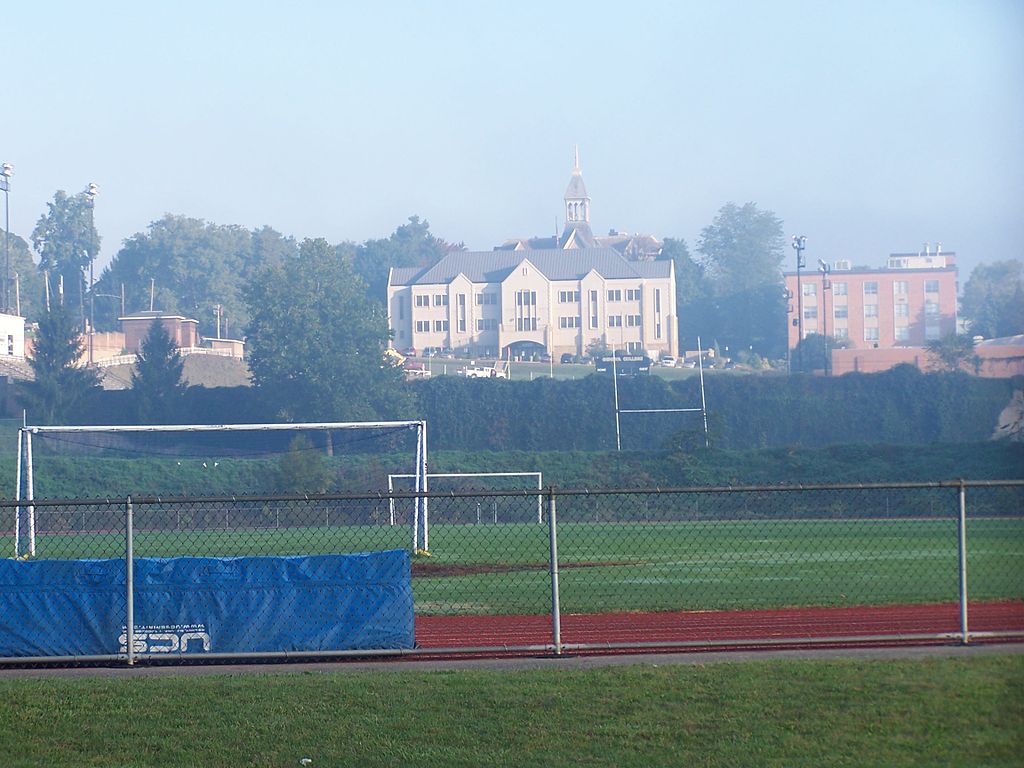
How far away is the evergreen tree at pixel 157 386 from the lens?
73.2 metres

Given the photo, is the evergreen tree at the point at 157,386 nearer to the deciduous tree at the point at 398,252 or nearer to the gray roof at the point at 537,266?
the gray roof at the point at 537,266

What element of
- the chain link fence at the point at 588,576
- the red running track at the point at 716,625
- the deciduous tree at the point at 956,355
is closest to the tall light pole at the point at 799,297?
the deciduous tree at the point at 956,355

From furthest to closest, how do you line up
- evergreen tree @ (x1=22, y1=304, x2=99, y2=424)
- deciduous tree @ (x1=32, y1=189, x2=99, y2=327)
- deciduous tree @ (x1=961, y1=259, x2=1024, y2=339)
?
deciduous tree @ (x1=32, y1=189, x2=99, y2=327), deciduous tree @ (x1=961, y1=259, x2=1024, y2=339), evergreen tree @ (x1=22, y1=304, x2=99, y2=424)

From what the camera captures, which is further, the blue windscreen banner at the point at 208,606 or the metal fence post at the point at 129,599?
the blue windscreen banner at the point at 208,606

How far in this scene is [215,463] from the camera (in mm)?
55312

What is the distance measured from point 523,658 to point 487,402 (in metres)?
61.4

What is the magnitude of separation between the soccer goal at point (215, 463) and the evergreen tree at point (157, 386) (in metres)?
9.80

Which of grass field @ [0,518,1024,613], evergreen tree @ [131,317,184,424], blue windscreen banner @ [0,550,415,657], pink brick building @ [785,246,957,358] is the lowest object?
grass field @ [0,518,1024,613]

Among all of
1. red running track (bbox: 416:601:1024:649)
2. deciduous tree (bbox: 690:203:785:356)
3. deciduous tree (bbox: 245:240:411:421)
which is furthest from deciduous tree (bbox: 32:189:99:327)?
red running track (bbox: 416:601:1024:649)

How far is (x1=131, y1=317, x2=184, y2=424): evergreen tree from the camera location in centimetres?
7325

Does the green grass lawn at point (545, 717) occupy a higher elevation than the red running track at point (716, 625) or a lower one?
higher

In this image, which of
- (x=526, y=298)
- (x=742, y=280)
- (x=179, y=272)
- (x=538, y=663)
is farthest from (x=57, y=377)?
(x=742, y=280)

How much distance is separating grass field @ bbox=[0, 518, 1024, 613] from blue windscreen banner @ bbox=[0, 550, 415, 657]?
519 cm

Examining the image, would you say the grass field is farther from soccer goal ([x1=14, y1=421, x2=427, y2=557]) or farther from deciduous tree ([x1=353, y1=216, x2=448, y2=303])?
deciduous tree ([x1=353, y1=216, x2=448, y2=303])
